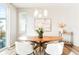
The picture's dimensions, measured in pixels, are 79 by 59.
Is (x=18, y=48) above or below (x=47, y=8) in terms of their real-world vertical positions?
below

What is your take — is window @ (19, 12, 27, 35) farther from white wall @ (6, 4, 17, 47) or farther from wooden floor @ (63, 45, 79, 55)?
wooden floor @ (63, 45, 79, 55)

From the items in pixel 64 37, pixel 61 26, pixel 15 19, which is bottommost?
pixel 64 37

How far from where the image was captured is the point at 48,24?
2758 millimetres

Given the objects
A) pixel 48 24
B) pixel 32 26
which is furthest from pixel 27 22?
pixel 48 24

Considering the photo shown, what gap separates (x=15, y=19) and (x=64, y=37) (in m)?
1.16

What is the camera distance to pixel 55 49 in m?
2.71

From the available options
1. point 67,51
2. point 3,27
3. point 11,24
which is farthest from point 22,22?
point 67,51

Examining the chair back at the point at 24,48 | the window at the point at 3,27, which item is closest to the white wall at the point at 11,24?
the window at the point at 3,27

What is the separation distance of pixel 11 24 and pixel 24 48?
61 centimetres

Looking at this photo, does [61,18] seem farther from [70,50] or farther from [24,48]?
[24,48]
